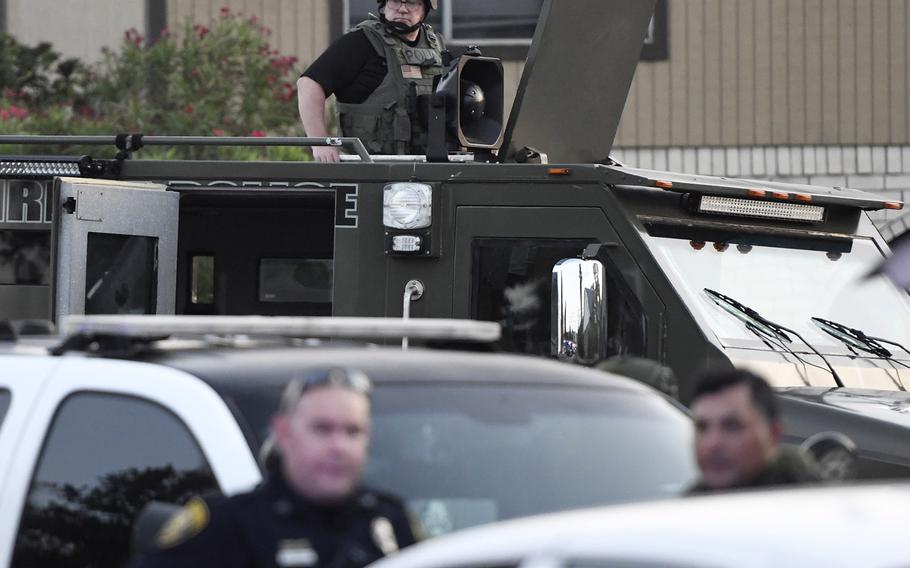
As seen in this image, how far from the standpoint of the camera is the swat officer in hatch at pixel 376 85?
812 centimetres

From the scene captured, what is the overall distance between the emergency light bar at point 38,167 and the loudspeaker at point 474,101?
5.58 ft

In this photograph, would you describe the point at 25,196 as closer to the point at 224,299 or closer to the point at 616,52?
the point at 224,299

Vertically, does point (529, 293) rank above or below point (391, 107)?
below

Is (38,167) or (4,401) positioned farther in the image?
(38,167)

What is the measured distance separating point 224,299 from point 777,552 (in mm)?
6727

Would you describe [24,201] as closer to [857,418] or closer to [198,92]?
[857,418]

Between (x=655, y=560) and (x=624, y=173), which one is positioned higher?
(x=624, y=173)

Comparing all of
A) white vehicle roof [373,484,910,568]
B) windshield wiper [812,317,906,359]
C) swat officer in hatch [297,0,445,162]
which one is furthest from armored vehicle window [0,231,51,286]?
white vehicle roof [373,484,910,568]

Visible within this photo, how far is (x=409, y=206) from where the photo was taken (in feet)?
23.4

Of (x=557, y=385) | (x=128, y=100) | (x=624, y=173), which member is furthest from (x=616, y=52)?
(x=128, y=100)

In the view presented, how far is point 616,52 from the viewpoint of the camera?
7.97 metres

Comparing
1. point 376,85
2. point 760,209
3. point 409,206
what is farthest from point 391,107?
point 760,209

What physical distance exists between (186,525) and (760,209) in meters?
4.37

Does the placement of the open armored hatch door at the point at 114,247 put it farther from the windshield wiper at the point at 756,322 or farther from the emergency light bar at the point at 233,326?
the emergency light bar at the point at 233,326
